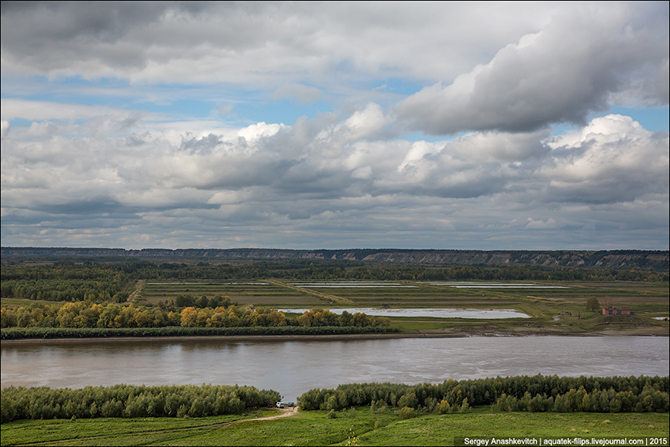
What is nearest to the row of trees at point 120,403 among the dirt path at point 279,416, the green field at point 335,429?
the green field at point 335,429

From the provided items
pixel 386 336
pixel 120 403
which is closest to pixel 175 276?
pixel 386 336

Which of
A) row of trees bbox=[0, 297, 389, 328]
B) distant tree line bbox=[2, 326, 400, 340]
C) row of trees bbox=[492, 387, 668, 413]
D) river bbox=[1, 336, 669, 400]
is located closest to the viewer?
row of trees bbox=[492, 387, 668, 413]

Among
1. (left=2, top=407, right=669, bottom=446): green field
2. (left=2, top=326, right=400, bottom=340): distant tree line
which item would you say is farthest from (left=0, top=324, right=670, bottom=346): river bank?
(left=2, top=407, right=669, bottom=446): green field

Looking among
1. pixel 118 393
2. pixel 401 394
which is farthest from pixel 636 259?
pixel 118 393

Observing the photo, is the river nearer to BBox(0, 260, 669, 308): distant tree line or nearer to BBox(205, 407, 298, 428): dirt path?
BBox(205, 407, 298, 428): dirt path

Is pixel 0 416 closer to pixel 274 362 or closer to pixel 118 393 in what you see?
pixel 118 393

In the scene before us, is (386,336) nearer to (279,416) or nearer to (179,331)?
(179,331)

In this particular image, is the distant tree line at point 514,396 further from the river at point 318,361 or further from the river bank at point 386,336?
the river bank at point 386,336
